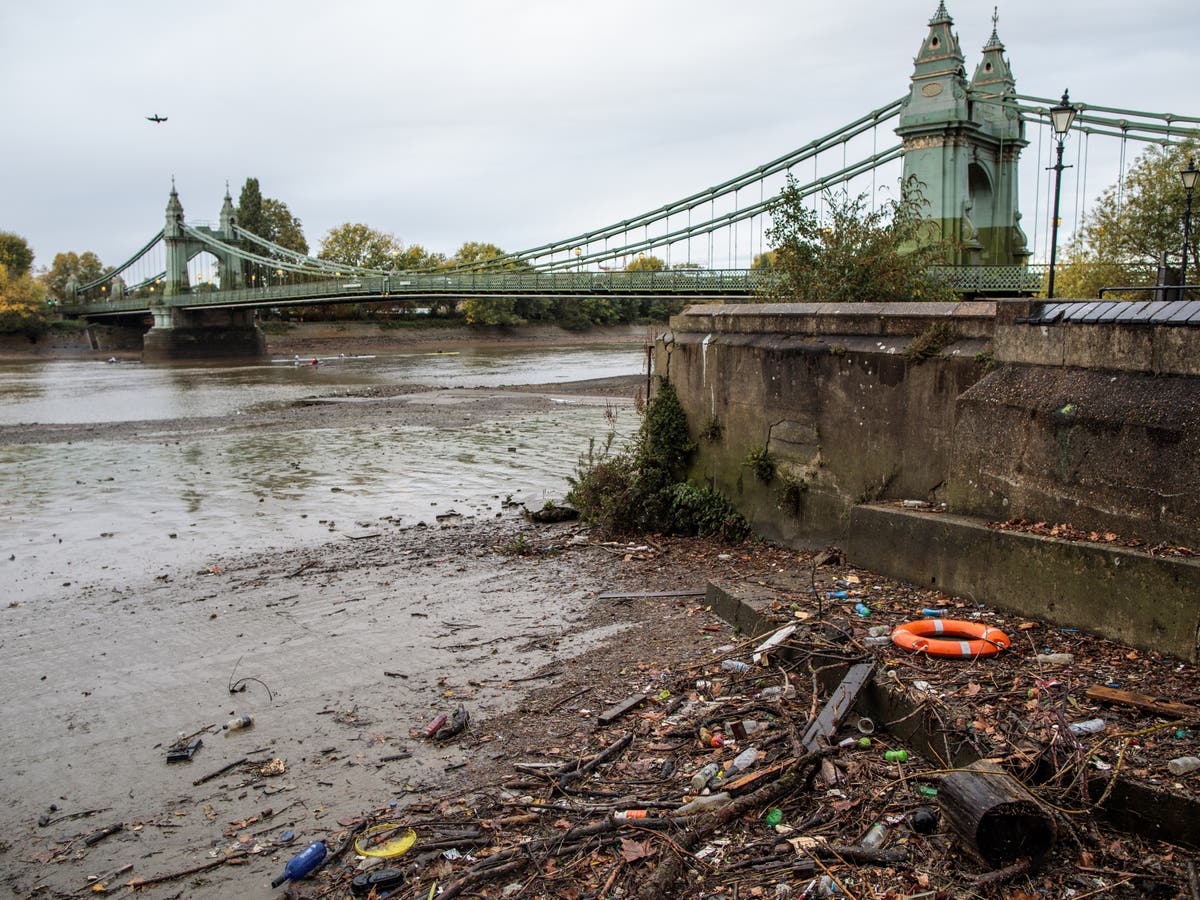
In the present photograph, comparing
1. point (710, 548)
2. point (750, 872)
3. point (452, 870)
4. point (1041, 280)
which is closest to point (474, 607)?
point (710, 548)

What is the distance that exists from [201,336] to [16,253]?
1187 inches

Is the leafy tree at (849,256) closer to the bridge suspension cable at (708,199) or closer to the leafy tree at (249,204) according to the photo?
the bridge suspension cable at (708,199)

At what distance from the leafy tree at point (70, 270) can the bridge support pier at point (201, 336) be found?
3591 cm

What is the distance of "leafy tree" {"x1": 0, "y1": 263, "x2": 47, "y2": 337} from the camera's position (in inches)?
2549

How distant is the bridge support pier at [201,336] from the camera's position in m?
60.9

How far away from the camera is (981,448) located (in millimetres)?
5480

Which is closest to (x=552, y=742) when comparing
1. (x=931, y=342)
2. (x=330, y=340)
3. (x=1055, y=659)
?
(x=1055, y=659)

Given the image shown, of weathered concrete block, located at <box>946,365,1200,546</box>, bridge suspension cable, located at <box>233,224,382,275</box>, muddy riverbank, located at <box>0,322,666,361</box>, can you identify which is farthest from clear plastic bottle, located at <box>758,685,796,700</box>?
muddy riverbank, located at <box>0,322,666,361</box>

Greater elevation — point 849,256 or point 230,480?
point 849,256

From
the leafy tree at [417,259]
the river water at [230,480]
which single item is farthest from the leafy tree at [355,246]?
the river water at [230,480]

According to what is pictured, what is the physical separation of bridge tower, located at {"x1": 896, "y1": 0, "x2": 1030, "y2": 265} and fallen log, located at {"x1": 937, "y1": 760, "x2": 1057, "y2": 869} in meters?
23.6

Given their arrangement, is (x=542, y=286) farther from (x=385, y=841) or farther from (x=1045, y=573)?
(x=385, y=841)

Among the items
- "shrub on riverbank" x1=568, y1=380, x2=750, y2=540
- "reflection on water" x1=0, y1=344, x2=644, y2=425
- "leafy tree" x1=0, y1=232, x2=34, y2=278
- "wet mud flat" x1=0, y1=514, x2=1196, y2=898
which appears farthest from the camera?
"leafy tree" x1=0, y1=232, x2=34, y2=278

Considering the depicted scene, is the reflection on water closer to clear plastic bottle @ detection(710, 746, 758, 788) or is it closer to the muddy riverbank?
the muddy riverbank
